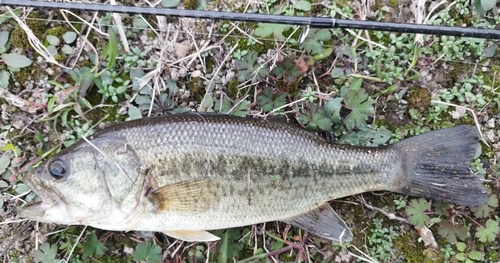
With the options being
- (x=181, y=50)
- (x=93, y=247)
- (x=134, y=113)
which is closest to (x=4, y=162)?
(x=93, y=247)

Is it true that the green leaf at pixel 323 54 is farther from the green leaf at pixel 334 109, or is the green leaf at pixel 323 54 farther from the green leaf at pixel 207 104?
the green leaf at pixel 207 104

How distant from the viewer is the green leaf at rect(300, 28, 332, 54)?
3.34 meters

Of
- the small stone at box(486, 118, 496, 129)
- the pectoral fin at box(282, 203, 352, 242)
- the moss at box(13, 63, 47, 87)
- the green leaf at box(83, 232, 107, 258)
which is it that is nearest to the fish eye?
the green leaf at box(83, 232, 107, 258)

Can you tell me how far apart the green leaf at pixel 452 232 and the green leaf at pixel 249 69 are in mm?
1704

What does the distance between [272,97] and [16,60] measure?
1953 mm

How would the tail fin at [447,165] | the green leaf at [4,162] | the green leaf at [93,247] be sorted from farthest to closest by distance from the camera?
the green leaf at [4,162] < the green leaf at [93,247] < the tail fin at [447,165]

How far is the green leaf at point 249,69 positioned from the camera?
335 centimetres

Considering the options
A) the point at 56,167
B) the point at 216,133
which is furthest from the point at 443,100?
the point at 56,167

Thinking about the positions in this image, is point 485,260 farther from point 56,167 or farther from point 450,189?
point 56,167

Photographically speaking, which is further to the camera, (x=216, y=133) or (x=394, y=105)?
(x=394, y=105)

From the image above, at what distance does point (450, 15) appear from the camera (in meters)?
3.42

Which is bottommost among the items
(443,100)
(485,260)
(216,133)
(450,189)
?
(485,260)

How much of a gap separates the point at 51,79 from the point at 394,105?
8.61ft

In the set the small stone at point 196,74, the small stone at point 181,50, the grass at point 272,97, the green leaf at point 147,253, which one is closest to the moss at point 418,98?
the grass at point 272,97
